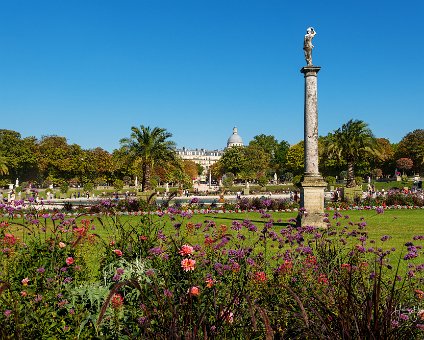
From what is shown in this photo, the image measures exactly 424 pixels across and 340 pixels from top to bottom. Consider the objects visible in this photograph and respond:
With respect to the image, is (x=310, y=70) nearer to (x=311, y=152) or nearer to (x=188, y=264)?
(x=311, y=152)

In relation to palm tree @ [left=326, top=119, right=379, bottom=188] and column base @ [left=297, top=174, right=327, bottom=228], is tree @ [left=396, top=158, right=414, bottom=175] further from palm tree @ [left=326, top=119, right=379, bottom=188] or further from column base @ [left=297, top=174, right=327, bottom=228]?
column base @ [left=297, top=174, right=327, bottom=228]

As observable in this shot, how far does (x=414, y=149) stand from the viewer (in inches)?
3322

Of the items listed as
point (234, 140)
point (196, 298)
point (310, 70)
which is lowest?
point (196, 298)

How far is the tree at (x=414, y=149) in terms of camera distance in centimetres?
8338

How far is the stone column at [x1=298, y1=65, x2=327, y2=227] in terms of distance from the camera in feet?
56.7

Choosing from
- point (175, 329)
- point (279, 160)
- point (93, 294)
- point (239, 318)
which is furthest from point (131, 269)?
point (279, 160)

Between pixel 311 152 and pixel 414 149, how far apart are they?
244 feet

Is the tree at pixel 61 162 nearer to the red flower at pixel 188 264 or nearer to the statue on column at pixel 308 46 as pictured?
the statue on column at pixel 308 46

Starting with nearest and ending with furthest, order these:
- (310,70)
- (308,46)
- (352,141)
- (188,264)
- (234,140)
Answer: (188,264)
(310,70)
(308,46)
(352,141)
(234,140)

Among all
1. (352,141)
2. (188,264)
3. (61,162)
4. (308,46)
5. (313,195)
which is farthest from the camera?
(61,162)

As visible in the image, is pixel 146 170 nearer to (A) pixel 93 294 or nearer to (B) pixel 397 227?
(B) pixel 397 227

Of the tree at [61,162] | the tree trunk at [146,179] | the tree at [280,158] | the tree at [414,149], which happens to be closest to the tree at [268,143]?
the tree at [280,158]

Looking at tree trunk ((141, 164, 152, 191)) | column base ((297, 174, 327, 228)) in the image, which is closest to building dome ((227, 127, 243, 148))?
tree trunk ((141, 164, 152, 191))

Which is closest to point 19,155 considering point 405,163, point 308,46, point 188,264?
point 405,163
